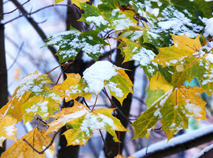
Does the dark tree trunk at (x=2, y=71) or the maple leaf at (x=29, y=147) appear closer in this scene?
the maple leaf at (x=29, y=147)

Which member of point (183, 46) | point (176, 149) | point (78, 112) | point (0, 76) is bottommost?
point (176, 149)

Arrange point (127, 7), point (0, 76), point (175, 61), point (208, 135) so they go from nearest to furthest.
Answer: point (175, 61), point (127, 7), point (208, 135), point (0, 76)

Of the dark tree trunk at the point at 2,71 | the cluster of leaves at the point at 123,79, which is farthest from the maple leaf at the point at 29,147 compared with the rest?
the dark tree trunk at the point at 2,71

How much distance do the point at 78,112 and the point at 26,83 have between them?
4.7 inches

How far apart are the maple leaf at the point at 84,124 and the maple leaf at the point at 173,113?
0.14 feet

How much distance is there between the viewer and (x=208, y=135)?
2.29ft

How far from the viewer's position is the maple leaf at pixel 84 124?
319mm

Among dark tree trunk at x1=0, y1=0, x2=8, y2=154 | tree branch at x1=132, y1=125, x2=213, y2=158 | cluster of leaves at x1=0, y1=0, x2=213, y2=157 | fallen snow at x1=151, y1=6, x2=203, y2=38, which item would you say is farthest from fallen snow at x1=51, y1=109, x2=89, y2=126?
dark tree trunk at x1=0, y1=0, x2=8, y2=154

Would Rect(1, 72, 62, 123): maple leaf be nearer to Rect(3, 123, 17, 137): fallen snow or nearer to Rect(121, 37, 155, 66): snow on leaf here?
Rect(3, 123, 17, 137): fallen snow

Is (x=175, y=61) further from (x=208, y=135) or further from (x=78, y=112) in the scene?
(x=208, y=135)

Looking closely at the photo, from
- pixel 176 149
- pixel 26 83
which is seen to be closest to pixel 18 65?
pixel 26 83

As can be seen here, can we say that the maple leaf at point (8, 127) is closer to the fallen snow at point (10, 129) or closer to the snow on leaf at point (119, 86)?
the fallen snow at point (10, 129)

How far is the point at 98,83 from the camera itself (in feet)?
1.08

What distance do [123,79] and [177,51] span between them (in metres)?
0.10
